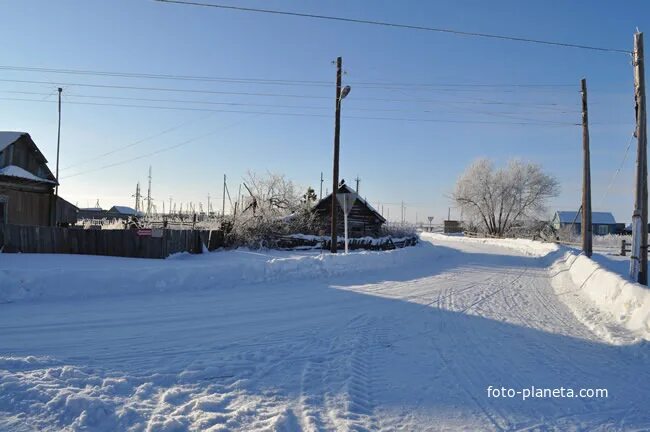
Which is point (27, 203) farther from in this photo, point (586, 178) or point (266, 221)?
point (586, 178)

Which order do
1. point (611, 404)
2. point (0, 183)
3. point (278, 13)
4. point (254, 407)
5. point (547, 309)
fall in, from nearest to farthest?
point (254, 407)
point (611, 404)
point (547, 309)
point (278, 13)
point (0, 183)

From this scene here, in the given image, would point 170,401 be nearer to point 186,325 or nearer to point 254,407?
point 254,407

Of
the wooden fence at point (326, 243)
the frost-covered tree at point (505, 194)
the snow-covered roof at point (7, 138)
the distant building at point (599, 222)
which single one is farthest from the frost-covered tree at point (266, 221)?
the distant building at point (599, 222)

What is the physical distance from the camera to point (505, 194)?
76.4 m

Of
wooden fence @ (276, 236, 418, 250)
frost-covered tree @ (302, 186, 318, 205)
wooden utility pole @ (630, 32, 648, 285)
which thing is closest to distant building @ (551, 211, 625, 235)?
frost-covered tree @ (302, 186, 318, 205)

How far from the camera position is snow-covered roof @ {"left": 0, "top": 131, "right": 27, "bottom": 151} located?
2611 centimetres

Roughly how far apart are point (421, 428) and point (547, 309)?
7.71 m

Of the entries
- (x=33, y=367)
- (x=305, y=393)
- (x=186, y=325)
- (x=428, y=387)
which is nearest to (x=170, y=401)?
(x=305, y=393)

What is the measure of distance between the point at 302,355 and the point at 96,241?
16681 millimetres

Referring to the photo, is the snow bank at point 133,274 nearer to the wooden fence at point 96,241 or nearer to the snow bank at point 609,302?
the wooden fence at point 96,241

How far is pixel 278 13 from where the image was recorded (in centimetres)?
1313

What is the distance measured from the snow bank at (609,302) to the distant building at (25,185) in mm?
26723

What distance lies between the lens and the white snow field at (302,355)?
4.31 meters

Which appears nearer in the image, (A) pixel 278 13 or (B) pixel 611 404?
(B) pixel 611 404
